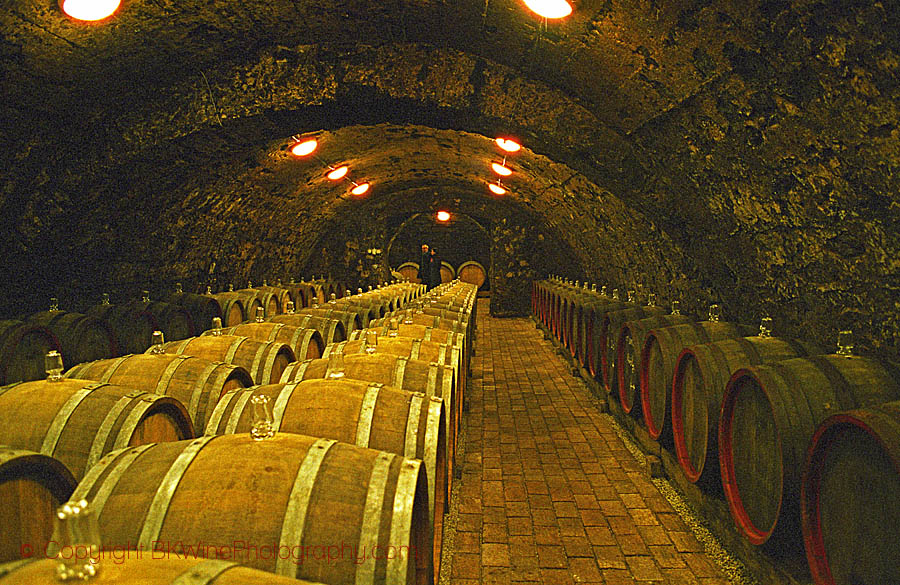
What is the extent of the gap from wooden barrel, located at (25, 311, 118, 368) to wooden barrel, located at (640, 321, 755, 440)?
4.26m

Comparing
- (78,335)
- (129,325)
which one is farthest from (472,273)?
(78,335)

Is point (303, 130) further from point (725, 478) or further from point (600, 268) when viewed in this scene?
point (600, 268)

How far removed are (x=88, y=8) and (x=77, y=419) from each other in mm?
2314

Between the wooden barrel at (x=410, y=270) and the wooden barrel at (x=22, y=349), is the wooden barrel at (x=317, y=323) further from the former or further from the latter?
the wooden barrel at (x=410, y=270)

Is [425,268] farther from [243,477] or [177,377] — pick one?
[243,477]

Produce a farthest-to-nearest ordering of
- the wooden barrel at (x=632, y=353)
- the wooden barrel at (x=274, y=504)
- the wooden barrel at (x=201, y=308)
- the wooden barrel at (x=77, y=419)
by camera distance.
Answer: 1. the wooden barrel at (x=201, y=308)
2. the wooden barrel at (x=632, y=353)
3. the wooden barrel at (x=77, y=419)
4. the wooden barrel at (x=274, y=504)

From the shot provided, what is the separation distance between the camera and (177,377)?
3021 millimetres

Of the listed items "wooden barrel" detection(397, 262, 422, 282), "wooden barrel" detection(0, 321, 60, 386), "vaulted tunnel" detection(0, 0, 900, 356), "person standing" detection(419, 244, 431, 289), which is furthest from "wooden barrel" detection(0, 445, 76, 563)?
"wooden barrel" detection(397, 262, 422, 282)

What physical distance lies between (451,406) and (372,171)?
7640 millimetres

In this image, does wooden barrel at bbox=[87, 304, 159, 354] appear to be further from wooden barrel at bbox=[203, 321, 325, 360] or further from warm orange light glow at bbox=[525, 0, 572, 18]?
warm orange light glow at bbox=[525, 0, 572, 18]

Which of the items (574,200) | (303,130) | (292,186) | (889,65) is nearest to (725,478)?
(889,65)

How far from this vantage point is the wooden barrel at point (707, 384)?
127 inches

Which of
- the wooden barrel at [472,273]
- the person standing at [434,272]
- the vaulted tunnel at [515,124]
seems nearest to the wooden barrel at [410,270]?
the person standing at [434,272]

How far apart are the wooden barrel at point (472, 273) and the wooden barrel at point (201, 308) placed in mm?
15506
